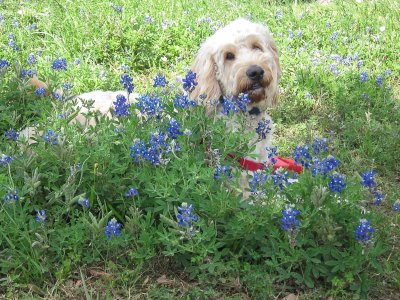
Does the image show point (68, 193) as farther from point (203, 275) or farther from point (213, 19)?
point (213, 19)

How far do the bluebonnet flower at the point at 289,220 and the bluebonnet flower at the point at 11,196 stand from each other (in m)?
1.40

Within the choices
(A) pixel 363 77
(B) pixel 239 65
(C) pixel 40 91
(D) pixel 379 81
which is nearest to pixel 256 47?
(B) pixel 239 65

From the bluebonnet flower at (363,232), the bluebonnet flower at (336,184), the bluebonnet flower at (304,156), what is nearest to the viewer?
the bluebonnet flower at (363,232)

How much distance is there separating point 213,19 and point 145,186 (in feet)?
14.8

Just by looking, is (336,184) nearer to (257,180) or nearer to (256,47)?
(257,180)

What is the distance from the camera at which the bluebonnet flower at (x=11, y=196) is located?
3039 mm

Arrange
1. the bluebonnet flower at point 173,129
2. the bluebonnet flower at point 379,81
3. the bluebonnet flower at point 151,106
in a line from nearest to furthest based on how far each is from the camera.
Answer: the bluebonnet flower at point 173,129, the bluebonnet flower at point 151,106, the bluebonnet flower at point 379,81

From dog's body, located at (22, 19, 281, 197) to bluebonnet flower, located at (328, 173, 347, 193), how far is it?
158 cm

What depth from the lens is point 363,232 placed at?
2.79 m

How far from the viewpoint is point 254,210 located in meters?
3.02

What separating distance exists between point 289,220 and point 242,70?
6.40 feet

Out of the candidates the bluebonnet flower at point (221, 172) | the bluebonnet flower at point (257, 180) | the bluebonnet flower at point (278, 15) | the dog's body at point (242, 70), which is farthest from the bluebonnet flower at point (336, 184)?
the bluebonnet flower at point (278, 15)

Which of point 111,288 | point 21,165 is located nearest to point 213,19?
point 21,165

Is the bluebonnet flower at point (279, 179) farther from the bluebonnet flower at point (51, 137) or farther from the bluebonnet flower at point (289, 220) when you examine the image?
the bluebonnet flower at point (51, 137)
